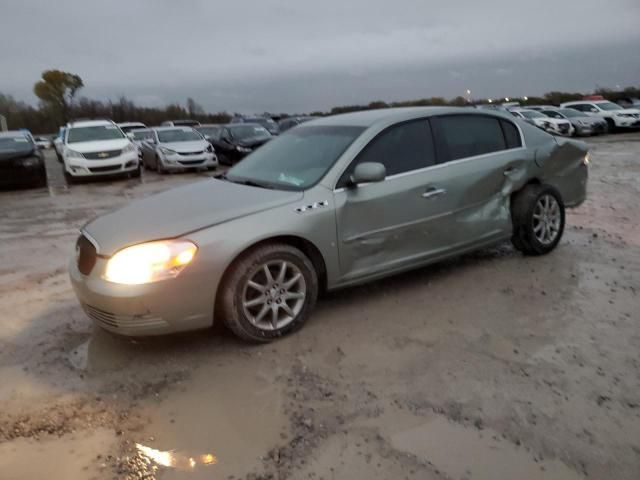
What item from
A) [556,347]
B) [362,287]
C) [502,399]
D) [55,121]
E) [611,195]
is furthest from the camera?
[55,121]

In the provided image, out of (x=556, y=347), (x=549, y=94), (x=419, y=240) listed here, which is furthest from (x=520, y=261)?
(x=549, y=94)

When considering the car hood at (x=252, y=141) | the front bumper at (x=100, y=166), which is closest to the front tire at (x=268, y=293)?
the front bumper at (x=100, y=166)

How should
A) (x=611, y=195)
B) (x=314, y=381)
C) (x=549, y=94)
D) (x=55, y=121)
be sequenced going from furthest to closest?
(x=55, y=121)
(x=549, y=94)
(x=611, y=195)
(x=314, y=381)

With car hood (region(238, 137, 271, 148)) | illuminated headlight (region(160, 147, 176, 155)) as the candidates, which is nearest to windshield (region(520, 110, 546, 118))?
car hood (region(238, 137, 271, 148))

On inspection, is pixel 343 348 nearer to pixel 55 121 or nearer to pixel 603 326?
pixel 603 326

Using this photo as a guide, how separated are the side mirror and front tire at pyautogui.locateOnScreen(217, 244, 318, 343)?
0.73 m

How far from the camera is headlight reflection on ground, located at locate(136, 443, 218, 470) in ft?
8.96

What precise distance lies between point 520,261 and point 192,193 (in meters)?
3.30

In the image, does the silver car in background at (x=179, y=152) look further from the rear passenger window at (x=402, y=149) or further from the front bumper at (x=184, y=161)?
the rear passenger window at (x=402, y=149)

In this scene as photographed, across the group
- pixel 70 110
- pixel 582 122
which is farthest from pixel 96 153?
pixel 70 110

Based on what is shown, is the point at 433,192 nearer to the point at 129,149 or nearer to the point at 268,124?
the point at 129,149

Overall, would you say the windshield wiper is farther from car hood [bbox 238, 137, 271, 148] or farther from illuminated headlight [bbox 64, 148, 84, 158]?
car hood [bbox 238, 137, 271, 148]

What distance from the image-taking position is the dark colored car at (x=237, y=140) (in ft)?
56.6

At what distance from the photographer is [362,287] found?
16.7 feet
